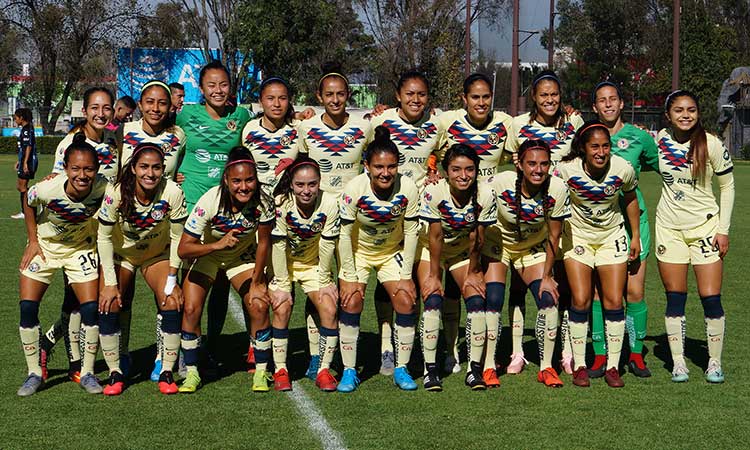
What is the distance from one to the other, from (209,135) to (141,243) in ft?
3.42

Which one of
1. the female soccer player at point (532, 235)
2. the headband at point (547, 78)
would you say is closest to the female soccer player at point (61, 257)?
the female soccer player at point (532, 235)

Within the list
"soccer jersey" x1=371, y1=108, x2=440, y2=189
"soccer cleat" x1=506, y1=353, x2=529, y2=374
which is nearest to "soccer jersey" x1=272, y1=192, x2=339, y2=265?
"soccer jersey" x1=371, y1=108, x2=440, y2=189

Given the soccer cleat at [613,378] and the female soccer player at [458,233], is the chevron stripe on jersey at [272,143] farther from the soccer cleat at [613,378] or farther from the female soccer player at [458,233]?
the soccer cleat at [613,378]

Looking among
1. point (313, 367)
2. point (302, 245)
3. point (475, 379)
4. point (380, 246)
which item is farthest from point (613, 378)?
point (302, 245)

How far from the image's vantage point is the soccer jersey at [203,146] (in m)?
7.29

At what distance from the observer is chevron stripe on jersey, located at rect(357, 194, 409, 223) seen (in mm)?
6574

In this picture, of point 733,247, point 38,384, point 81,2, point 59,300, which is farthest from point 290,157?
point 81,2

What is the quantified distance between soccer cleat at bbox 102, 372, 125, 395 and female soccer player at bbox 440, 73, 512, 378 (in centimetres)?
227

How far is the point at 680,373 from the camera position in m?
6.83

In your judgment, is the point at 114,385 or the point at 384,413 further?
the point at 114,385

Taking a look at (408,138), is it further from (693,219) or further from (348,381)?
(693,219)

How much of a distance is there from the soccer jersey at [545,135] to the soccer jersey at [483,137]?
0.27 ft

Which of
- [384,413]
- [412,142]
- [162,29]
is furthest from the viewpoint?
[162,29]

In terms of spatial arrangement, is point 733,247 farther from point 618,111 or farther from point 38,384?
point 38,384
